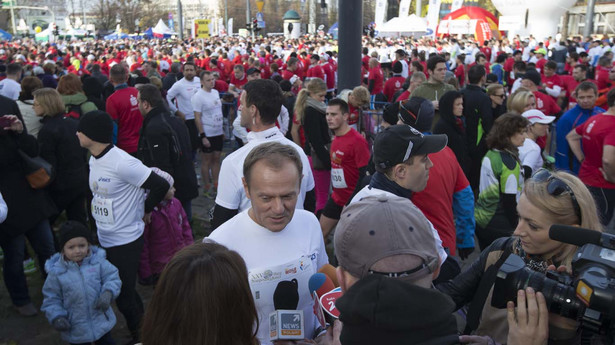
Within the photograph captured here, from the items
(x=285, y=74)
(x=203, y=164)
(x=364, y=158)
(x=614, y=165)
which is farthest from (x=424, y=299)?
(x=285, y=74)

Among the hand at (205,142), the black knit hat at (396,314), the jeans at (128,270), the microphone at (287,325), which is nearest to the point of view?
the black knit hat at (396,314)

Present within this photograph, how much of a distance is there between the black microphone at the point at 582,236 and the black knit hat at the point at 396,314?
0.58 m

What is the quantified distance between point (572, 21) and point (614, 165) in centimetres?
5481

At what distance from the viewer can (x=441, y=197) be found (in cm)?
350

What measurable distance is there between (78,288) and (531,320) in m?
3.24

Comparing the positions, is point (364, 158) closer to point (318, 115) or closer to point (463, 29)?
point (318, 115)

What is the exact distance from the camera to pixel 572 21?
51.6 metres

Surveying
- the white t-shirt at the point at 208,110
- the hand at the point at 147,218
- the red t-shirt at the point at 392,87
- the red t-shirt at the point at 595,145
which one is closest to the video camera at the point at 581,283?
the hand at the point at 147,218

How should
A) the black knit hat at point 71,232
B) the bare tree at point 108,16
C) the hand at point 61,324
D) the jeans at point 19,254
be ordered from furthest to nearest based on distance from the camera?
the bare tree at point 108,16, the jeans at point 19,254, the black knit hat at point 71,232, the hand at point 61,324

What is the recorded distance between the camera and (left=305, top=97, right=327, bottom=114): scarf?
6191mm

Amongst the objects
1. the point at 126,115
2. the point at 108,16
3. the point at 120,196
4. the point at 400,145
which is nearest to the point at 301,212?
the point at 400,145

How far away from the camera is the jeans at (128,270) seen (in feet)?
13.2

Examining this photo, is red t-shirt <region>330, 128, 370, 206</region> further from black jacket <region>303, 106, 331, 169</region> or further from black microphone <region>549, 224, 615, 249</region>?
black microphone <region>549, 224, 615, 249</region>

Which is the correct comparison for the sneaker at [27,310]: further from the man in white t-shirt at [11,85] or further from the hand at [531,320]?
the man in white t-shirt at [11,85]
